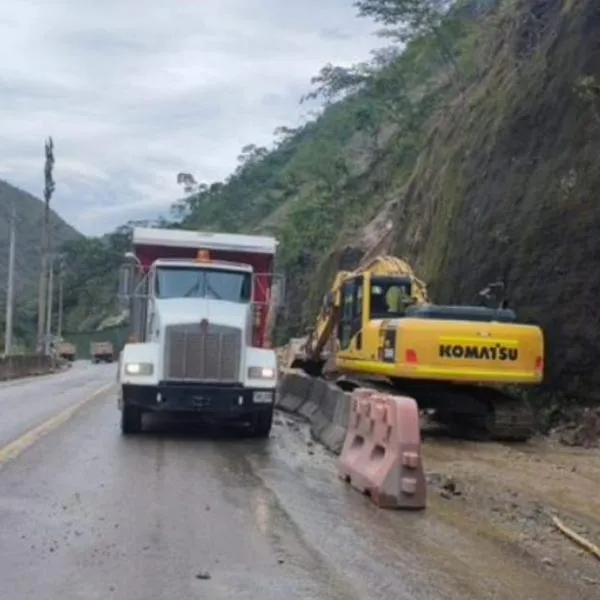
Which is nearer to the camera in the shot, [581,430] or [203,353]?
[203,353]

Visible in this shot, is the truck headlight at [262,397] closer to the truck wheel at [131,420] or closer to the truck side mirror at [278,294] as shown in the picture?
the truck wheel at [131,420]

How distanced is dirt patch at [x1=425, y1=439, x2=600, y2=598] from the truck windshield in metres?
3.78

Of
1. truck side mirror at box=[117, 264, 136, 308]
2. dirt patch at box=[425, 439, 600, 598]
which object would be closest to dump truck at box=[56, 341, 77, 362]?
truck side mirror at box=[117, 264, 136, 308]

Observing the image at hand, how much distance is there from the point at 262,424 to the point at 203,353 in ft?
5.21

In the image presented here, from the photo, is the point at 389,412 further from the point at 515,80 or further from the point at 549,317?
the point at 515,80

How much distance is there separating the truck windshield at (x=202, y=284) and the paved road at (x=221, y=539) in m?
3.86

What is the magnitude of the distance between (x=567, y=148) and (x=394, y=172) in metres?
35.3

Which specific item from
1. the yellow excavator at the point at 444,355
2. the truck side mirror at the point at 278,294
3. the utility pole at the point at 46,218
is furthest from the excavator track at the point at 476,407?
the utility pole at the point at 46,218

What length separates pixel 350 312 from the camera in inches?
797

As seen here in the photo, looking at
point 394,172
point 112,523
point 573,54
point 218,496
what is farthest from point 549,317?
point 394,172

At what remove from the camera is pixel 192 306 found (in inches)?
644

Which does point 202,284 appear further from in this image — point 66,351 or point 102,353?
point 66,351

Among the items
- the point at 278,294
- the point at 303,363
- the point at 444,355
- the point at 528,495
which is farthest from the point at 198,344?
the point at 303,363

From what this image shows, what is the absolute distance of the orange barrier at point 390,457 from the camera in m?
10.3
